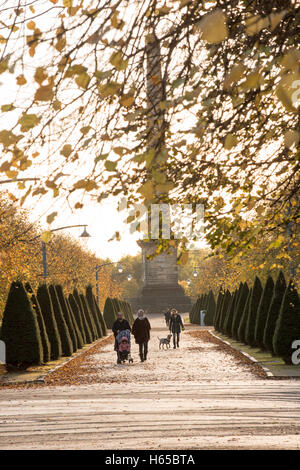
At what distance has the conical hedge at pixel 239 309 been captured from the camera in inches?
1407

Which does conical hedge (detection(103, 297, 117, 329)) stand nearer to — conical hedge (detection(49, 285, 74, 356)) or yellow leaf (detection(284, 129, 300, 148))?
conical hedge (detection(49, 285, 74, 356))

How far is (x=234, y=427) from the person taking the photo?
11078mm

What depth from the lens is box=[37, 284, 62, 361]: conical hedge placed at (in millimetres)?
27984

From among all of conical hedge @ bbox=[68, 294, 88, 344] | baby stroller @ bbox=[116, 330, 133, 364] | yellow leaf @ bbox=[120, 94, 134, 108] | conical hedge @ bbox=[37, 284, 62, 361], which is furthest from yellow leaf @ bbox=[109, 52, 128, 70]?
conical hedge @ bbox=[68, 294, 88, 344]

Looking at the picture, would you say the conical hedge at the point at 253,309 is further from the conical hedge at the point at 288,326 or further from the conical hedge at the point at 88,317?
the conical hedge at the point at 88,317

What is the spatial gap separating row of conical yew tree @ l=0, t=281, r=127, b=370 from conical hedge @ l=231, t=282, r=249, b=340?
25.6ft

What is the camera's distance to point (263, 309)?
92.8ft

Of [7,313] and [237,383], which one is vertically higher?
[7,313]

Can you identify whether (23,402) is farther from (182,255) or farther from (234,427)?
(182,255)

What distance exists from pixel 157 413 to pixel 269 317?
45.4 ft

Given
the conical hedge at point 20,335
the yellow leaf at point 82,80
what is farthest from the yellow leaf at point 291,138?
the conical hedge at point 20,335
